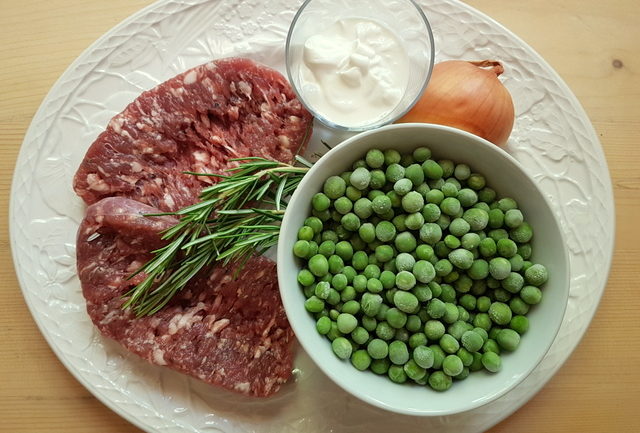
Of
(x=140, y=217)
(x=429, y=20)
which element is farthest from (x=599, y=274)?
(x=140, y=217)

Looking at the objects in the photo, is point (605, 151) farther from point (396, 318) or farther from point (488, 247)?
point (396, 318)

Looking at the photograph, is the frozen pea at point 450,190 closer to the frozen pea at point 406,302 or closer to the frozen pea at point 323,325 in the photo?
the frozen pea at point 406,302

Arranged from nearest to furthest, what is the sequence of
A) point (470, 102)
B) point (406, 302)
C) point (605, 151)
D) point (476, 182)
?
point (406, 302) → point (476, 182) → point (470, 102) → point (605, 151)

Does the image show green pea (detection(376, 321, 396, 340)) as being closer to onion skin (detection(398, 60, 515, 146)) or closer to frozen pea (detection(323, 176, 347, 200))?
frozen pea (detection(323, 176, 347, 200))

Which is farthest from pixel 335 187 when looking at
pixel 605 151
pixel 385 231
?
pixel 605 151

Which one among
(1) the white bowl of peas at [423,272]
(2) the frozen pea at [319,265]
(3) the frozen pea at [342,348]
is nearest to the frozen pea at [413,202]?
(1) the white bowl of peas at [423,272]

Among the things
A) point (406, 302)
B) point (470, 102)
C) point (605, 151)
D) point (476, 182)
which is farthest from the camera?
point (605, 151)
